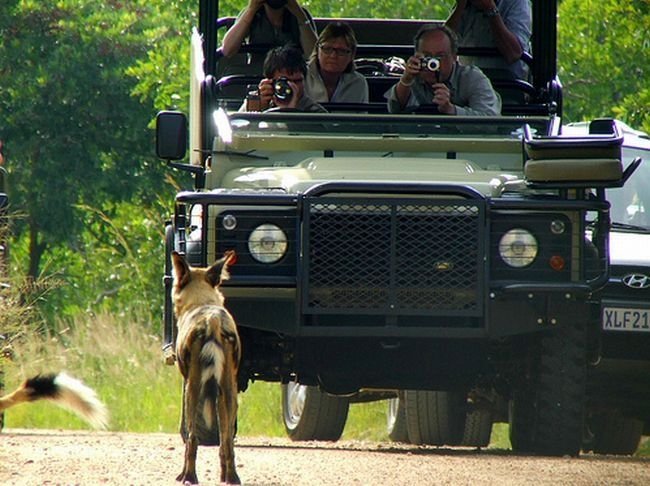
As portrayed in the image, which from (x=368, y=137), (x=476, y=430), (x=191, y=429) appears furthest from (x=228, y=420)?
(x=476, y=430)

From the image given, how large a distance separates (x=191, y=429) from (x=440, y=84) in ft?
8.83

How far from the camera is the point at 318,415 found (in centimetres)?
1145

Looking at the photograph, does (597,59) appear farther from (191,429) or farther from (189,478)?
(189,478)

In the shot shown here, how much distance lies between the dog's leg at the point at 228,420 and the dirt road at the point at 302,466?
7.4 inches

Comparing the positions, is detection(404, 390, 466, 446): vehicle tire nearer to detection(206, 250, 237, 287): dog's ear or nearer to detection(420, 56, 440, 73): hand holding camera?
detection(420, 56, 440, 73): hand holding camera

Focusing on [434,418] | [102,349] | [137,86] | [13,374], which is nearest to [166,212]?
[137,86]

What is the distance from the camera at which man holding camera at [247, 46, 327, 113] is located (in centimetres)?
960

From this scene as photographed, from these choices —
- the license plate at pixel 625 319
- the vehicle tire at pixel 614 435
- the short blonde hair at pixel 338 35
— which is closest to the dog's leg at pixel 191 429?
the short blonde hair at pixel 338 35

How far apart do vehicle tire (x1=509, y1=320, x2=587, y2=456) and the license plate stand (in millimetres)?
1243

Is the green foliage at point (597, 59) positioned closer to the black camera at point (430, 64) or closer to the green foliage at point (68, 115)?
the green foliage at point (68, 115)

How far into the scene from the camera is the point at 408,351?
839 centimetres

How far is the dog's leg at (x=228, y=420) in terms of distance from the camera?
7.64 metres

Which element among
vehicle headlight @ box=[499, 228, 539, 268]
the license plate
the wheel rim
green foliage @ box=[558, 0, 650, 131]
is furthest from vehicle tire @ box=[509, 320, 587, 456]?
green foliage @ box=[558, 0, 650, 131]

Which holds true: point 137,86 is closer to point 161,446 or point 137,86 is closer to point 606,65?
point 606,65
